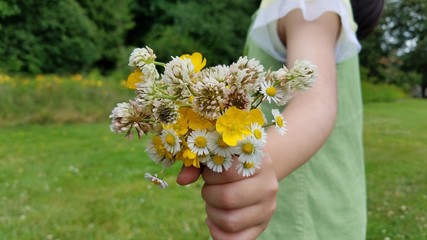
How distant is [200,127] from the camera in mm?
551

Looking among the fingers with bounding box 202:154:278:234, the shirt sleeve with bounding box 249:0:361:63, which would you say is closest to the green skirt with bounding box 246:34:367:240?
the shirt sleeve with bounding box 249:0:361:63

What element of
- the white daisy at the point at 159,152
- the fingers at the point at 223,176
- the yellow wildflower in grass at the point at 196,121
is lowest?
the fingers at the point at 223,176

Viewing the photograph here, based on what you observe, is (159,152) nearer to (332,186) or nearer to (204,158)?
(204,158)

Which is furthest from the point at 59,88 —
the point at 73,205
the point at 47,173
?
the point at 73,205

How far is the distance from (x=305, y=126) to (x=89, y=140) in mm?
5995

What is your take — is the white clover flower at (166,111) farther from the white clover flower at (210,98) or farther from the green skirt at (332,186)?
the green skirt at (332,186)

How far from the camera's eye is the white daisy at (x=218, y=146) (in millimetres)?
542

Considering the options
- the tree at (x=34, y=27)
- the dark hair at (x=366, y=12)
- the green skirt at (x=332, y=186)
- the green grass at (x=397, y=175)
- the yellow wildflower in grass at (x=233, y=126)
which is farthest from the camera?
the green grass at (x=397, y=175)

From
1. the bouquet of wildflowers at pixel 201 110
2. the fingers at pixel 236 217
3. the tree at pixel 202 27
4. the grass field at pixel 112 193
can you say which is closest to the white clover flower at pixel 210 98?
the bouquet of wildflowers at pixel 201 110

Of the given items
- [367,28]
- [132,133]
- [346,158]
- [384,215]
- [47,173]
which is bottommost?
[47,173]

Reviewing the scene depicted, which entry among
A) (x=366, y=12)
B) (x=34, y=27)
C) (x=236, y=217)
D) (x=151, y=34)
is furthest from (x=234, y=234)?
(x=151, y=34)

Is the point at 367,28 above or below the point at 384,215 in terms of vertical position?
above

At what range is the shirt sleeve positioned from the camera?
0.91 metres

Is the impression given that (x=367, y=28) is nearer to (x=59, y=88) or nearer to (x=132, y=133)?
Result: (x=132, y=133)
